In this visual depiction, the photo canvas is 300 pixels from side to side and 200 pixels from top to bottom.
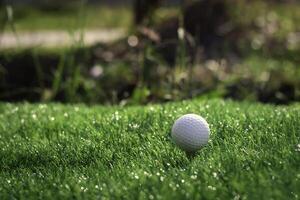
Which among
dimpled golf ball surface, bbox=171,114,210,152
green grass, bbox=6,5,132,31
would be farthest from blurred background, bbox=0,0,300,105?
dimpled golf ball surface, bbox=171,114,210,152

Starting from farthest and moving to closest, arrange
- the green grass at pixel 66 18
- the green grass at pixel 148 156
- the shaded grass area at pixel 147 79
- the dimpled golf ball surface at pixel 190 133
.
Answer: the green grass at pixel 66 18, the shaded grass area at pixel 147 79, the dimpled golf ball surface at pixel 190 133, the green grass at pixel 148 156

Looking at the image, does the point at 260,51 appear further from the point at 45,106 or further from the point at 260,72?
the point at 45,106

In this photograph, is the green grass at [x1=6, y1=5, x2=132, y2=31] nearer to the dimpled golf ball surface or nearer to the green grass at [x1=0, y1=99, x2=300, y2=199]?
the green grass at [x1=0, y1=99, x2=300, y2=199]

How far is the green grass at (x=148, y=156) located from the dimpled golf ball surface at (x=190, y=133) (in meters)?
0.12

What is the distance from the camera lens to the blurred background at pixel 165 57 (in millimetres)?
8125

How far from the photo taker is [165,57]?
1051 cm

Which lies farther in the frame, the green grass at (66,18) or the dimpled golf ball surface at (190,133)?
the green grass at (66,18)

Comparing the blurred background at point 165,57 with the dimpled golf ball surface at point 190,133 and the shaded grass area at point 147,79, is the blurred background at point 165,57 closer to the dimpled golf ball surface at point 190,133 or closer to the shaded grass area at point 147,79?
the shaded grass area at point 147,79

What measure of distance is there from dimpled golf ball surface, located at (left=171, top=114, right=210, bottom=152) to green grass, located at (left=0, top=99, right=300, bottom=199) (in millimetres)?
124

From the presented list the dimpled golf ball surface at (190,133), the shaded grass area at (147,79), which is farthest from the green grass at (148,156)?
the shaded grass area at (147,79)

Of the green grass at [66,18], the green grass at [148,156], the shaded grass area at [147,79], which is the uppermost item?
the green grass at [148,156]

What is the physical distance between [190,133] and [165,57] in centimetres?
616

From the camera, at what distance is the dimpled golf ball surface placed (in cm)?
444

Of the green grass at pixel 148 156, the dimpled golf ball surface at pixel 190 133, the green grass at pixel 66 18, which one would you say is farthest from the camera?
the green grass at pixel 66 18
